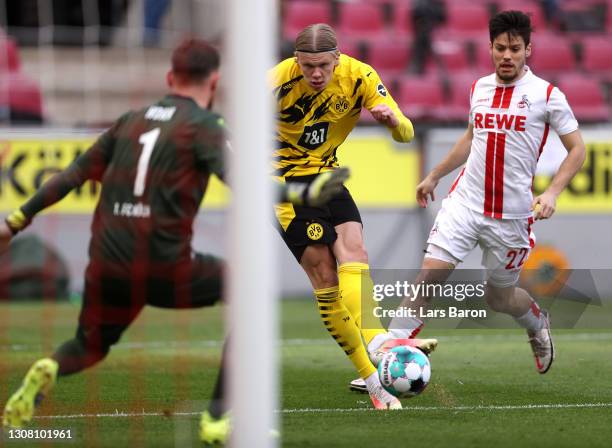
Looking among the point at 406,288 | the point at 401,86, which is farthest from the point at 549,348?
the point at 401,86

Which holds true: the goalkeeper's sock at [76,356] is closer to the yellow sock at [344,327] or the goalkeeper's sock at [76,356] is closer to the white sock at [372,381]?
the yellow sock at [344,327]

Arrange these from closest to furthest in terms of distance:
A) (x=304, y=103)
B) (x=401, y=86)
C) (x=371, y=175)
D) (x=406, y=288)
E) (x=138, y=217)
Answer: (x=138, y=217) → (x=304, y=103) → (x=406, y=288) → (x=371, y=175) → (x=401, y=86)

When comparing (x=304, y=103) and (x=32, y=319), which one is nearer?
(x=304, y=103)

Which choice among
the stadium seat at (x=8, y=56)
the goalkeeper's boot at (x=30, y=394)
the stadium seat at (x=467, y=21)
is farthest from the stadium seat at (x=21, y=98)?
the goalkeeper's boot at (x=30, y=394)

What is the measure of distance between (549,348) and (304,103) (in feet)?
7.69

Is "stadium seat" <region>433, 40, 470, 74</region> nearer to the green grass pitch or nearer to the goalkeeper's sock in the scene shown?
the green grass pitch

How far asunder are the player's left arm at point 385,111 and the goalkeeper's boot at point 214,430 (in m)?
2.17

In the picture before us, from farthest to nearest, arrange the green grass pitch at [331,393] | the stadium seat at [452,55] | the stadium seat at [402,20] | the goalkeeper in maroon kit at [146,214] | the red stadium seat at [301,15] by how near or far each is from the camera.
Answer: the stadium seat at [402,20] < the stadium seat at [452,55] < the red stadium seat at [301,15] < the green grass pitch at [331,393] < the goalkeeper in maroon kit at [146,214]

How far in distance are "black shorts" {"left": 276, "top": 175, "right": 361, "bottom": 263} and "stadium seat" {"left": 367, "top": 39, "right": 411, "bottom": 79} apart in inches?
351

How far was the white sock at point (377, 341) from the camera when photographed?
7.10 m

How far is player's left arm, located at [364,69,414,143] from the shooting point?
710 centimetres

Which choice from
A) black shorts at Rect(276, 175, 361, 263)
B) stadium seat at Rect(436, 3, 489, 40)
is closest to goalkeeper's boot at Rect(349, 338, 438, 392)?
black shorts at Rect(276, 175, 361, 263)

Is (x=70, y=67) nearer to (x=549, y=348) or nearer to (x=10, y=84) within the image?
(x=10, y=84)

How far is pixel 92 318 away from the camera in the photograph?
6062 mm
